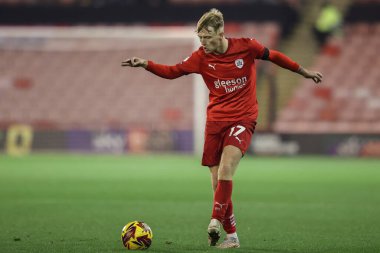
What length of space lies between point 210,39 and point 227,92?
0.50m

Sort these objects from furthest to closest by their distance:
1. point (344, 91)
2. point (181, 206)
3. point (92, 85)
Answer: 1. point (92, 85)
2. point (344, 91)
3. point (181, 206)

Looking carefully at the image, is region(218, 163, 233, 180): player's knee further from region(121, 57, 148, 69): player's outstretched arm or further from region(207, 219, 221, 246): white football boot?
region(121, 57, 148, 69): player's outstretched arm

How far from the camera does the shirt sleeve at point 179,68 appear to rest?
276 inches

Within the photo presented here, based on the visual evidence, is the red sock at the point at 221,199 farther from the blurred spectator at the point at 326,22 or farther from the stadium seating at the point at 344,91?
the blurred spectator at the point at 326,22

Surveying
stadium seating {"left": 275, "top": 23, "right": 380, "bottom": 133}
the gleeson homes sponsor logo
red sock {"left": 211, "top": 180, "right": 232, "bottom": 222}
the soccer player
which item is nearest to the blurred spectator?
stadium seating {"left": 275, "top": 23, "right": 380, "bottom": 133}

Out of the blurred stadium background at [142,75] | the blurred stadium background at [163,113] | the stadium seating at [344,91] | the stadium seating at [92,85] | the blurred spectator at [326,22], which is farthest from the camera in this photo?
the stadium seating at [92,85]

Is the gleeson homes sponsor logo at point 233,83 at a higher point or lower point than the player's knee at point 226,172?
higher

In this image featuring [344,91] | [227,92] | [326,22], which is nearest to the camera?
[227,92]

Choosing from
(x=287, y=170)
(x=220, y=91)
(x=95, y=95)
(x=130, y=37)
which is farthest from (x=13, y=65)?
(x=220, y=91)

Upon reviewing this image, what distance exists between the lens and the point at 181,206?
1065 centimetres

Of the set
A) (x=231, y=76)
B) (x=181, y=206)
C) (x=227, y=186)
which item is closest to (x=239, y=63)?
(x=231, y=76)

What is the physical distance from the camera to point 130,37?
2394cm

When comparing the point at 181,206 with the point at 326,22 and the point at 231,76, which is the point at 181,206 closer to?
the point at 231,76

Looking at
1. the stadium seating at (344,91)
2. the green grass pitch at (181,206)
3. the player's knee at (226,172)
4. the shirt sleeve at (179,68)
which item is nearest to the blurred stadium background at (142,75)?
the stadium seating at (344,91)
